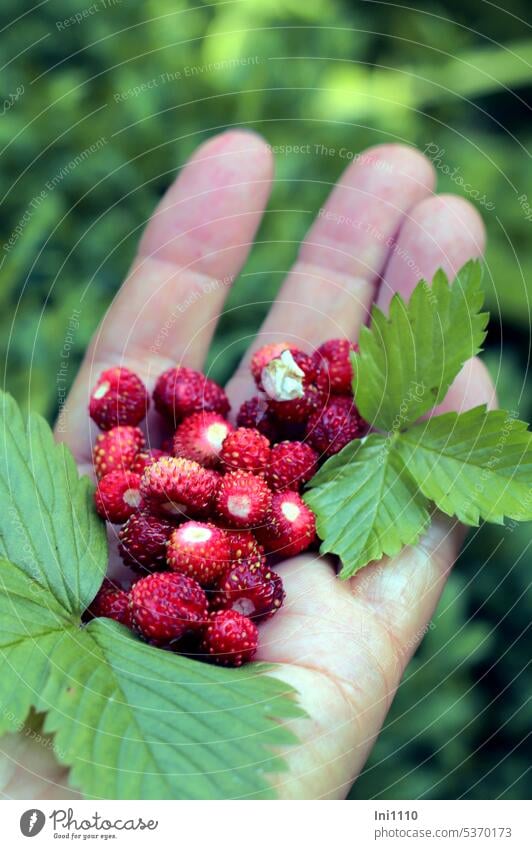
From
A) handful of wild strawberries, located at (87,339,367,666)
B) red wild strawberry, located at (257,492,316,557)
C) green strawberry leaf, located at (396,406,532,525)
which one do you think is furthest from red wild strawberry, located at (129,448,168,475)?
green strawberry leaf, located at (396,406,532,525)

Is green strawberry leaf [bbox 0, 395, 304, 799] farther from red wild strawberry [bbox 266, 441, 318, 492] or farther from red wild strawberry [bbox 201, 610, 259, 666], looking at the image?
red wild strawberry [bbox 266, 441, 318, 492]

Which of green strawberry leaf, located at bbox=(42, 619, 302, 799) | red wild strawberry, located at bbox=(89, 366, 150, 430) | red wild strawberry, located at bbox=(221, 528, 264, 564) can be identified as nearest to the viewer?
green strawberry leaf, located at bbox=(42, 619, 302, 799)

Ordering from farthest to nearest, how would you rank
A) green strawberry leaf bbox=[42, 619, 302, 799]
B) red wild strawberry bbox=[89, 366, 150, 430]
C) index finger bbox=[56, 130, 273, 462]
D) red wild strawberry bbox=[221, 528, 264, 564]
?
1. index finger bbox=[56, 130, 273, 462]
2. red wild strawberry bbox=[89, 366, 150, 430]
3. red wild strawberry bbox=[221, 528, 264, 564]
4. green strawberry leaf bbox=[42, 619, 302, 799]

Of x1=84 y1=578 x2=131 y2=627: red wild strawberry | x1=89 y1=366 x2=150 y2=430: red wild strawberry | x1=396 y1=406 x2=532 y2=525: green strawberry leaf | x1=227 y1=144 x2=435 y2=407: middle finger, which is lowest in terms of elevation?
x1=84 y1=578 x2=131 y2=627: red wild strawberry

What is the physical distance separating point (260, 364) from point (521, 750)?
511mm

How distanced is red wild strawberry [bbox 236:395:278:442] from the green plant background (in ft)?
0.68

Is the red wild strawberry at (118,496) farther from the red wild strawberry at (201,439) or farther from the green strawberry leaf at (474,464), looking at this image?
the green strawberry leaf at (474,464)

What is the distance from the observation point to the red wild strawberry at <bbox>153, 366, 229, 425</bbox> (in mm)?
733

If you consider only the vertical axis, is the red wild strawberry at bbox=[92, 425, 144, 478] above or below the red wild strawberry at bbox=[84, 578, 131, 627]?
above

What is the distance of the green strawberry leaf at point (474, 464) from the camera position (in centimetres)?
67

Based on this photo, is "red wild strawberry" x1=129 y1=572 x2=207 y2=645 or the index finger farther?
the index finger

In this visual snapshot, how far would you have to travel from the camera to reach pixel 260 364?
2.48ft
